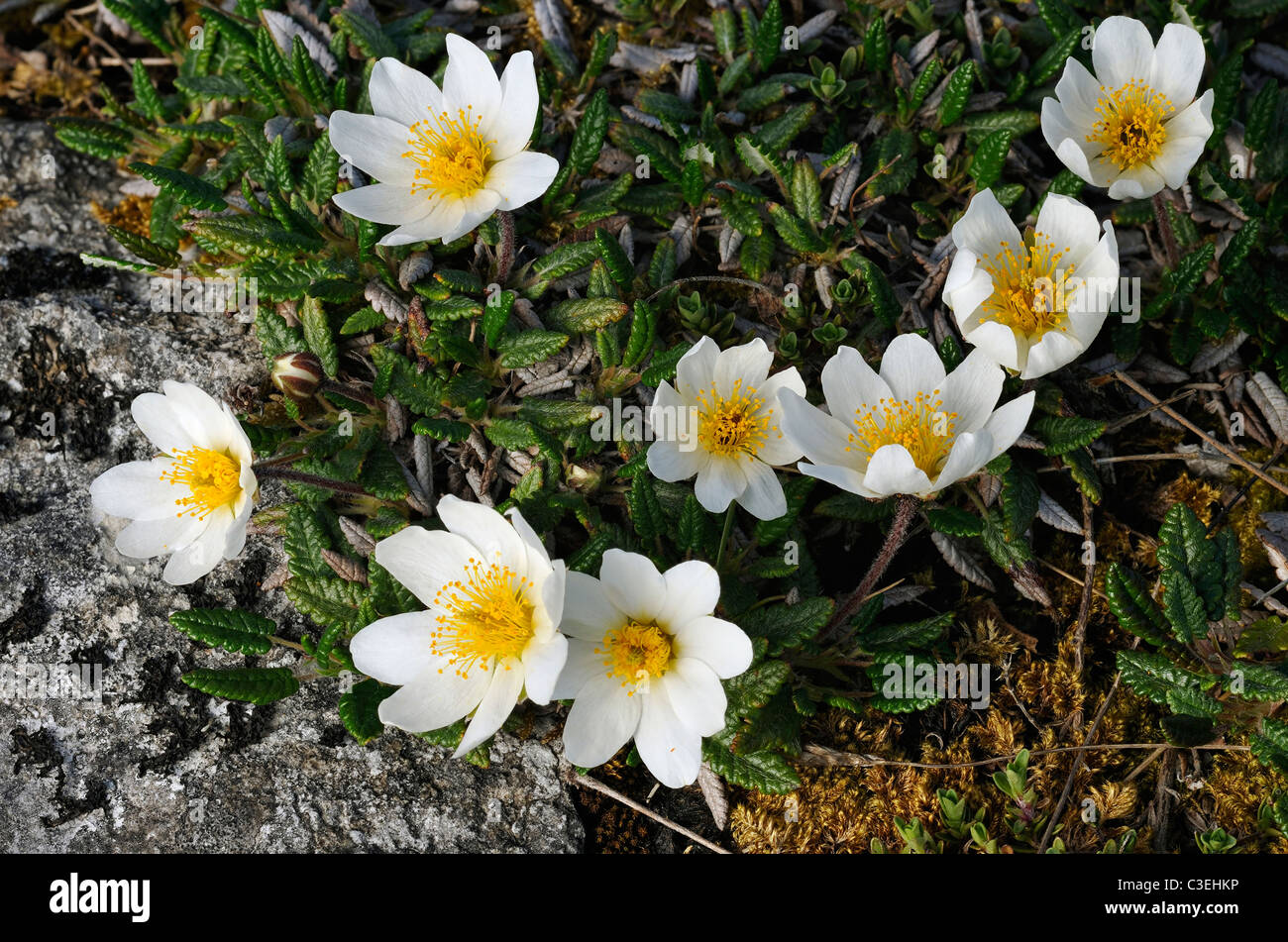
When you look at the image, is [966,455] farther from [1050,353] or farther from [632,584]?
[632,584]

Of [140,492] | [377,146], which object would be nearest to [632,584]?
[140,492]

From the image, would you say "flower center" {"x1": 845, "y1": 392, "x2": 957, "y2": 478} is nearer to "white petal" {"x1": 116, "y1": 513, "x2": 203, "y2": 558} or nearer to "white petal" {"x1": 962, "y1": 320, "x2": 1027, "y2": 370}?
"white petal" {"x1": 962, "y1": 320, "x2": 1027, "y2": 370}

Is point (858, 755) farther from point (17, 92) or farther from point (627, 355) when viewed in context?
point (17, 92)

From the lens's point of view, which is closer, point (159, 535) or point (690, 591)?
point (690, 591)

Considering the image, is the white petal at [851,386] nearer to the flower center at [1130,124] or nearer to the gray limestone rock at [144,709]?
the flower center at [1130,124]

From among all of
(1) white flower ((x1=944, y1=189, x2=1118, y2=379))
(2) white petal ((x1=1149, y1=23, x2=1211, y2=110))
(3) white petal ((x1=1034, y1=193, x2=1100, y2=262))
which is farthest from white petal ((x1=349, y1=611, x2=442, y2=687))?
(2) white petal ((x1=1149, y1=23, x2=1211, y2=110))
